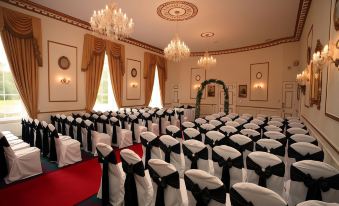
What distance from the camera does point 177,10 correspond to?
6.88 metres

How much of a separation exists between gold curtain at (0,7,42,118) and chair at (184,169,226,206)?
7.08 meters

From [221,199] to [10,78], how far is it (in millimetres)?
7902

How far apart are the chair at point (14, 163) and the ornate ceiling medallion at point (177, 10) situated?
19.0 ft

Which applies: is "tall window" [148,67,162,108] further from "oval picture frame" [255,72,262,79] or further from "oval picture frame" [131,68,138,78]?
"oval picture frame" [255,72,262,79]

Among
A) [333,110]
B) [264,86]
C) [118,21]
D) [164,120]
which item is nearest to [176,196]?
[333,110]

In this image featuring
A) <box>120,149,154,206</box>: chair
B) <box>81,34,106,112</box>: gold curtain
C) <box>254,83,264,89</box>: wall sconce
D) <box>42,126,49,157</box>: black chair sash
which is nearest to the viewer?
<box>120,149,154,206</box>: chair

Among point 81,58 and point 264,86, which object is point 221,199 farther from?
point 264,86

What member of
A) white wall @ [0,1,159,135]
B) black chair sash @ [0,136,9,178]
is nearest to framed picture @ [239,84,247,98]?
white wall @ [0,1,159,135]

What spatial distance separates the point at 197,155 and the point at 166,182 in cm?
100

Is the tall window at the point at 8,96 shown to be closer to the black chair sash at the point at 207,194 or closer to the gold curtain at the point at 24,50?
the gold curtain at the point at 24,50

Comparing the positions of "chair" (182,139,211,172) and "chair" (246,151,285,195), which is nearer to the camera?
"chair" (246,151,285,195)

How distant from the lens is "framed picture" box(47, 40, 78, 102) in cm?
734

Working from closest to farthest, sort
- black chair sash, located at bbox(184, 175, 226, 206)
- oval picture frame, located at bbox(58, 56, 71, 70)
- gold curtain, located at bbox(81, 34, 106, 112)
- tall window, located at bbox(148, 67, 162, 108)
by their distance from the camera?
black chair sash, located at bbox(184, 175, 226, 206), oval picture frame, located at bbox(58, 56, 71, 70), gold curtain, located at bbox(81, 34, 106, 112), tall window, located at bbox(148, 67, 162, 108)

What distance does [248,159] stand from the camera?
2402mm
